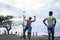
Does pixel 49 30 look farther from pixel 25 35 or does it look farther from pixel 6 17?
pixel 6 17

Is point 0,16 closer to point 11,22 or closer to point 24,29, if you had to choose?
point 11,22

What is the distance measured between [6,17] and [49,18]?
50.3 m

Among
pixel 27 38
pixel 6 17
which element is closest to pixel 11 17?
pixel 6 17

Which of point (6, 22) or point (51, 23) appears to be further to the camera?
point (6, 22)

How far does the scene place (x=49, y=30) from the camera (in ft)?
57.7

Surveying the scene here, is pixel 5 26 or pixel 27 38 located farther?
pixel 5 26

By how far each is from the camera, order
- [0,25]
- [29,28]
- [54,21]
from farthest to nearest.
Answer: [0,25]
[29,28]
[54,21]

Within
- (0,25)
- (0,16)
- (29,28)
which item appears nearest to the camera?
(29,28)

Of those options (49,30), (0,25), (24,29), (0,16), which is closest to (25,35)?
(24,29)

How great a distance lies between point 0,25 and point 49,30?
53.0 metres

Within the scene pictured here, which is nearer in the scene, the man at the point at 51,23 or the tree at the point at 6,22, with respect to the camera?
the man at the point at 51,23

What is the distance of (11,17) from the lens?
67125mm

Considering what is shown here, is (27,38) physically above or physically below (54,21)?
below

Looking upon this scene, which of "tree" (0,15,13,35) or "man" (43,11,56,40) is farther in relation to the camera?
"tree" (0,15,13,35)
